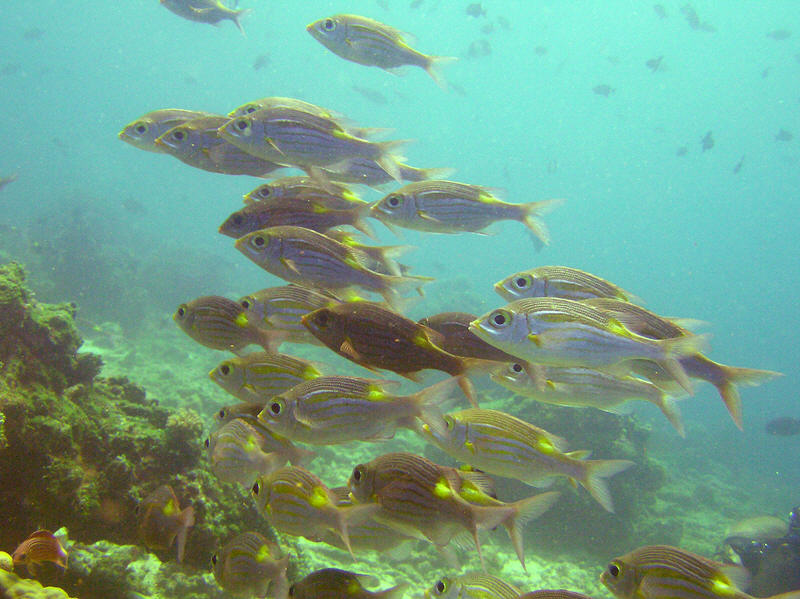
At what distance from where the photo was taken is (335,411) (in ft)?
8.08

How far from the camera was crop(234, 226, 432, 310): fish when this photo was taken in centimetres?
304

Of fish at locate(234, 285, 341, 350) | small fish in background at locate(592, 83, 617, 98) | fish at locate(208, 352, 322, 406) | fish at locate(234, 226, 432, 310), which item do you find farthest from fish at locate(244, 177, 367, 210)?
small fish in background at locate(592, 83, 617, 98)

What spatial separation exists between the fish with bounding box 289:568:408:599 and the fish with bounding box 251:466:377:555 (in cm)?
15

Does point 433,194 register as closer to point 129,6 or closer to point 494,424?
point 494,424

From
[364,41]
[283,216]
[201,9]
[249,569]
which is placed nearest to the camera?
[249,569]

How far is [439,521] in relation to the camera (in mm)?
2252

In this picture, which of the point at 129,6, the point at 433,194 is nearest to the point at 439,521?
the point at 433,194

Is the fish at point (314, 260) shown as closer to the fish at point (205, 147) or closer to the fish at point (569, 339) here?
the fish at point (569, 339)

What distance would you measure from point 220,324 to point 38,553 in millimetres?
1615

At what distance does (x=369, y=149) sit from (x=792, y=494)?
2459 centimetres

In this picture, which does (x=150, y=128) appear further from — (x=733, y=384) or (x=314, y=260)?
(x=733, y=384)

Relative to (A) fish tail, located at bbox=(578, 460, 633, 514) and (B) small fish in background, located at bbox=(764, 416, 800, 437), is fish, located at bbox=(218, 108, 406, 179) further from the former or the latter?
(B) small fish in background, located at bbox=(764, 416, 800, 437)

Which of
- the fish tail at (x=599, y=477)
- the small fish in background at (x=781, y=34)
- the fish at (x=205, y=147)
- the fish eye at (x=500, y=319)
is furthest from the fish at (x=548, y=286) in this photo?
the small fish in background at (x=781, y=34)

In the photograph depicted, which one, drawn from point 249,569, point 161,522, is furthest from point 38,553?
point 249,569
